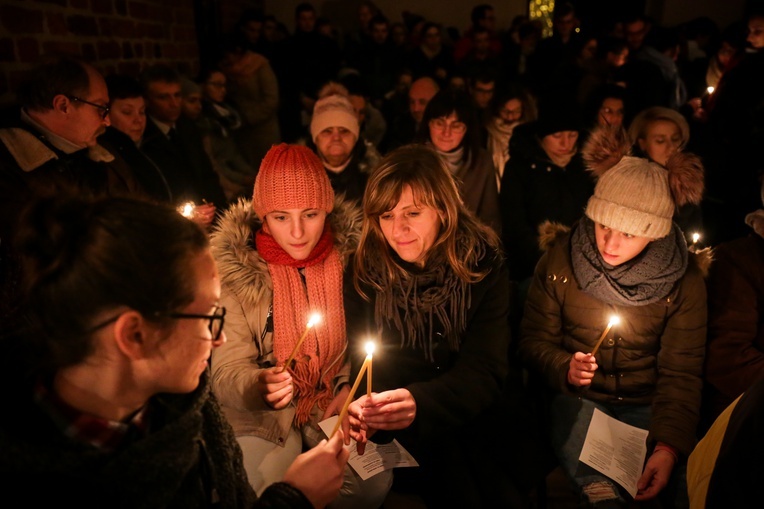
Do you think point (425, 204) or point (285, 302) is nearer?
point (425, 204)

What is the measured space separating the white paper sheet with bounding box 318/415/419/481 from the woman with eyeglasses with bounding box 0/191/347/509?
0.77 m

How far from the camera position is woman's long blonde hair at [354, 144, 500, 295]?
2.10 meters

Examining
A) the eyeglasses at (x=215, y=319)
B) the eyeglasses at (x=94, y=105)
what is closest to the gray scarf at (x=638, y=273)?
the eyeglasses at (x=215, y=319)

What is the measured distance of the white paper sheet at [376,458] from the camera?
6.33 feet

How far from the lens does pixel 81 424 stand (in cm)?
113

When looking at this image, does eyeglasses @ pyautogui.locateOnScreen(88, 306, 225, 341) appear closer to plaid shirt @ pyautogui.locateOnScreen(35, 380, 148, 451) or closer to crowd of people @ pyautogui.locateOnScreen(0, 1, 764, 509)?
crowd of people @ pyautogui.locateOnScreen(0, 1, 764, 509)

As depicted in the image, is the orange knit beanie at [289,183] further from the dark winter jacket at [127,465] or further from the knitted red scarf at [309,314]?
the dark winter jacket at [127,465]

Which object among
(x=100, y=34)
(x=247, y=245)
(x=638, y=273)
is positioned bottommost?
(x=638, y=273)

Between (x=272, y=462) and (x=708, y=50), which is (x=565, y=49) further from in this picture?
(x=272, y=462)

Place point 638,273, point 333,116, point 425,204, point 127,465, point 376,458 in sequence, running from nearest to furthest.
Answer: point 127,465 < point 376,458 < point 425,204 < point 638,273 < point 333,116

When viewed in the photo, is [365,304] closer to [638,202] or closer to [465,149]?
[638,202]

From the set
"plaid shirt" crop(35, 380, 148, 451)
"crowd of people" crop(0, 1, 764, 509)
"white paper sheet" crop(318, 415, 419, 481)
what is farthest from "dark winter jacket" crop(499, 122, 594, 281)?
"plaid shirt" crop(35, 380, 148, 451)

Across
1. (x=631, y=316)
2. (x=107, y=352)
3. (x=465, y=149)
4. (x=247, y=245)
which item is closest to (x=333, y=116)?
(x=465, y=149)

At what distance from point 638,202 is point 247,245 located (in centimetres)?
162
